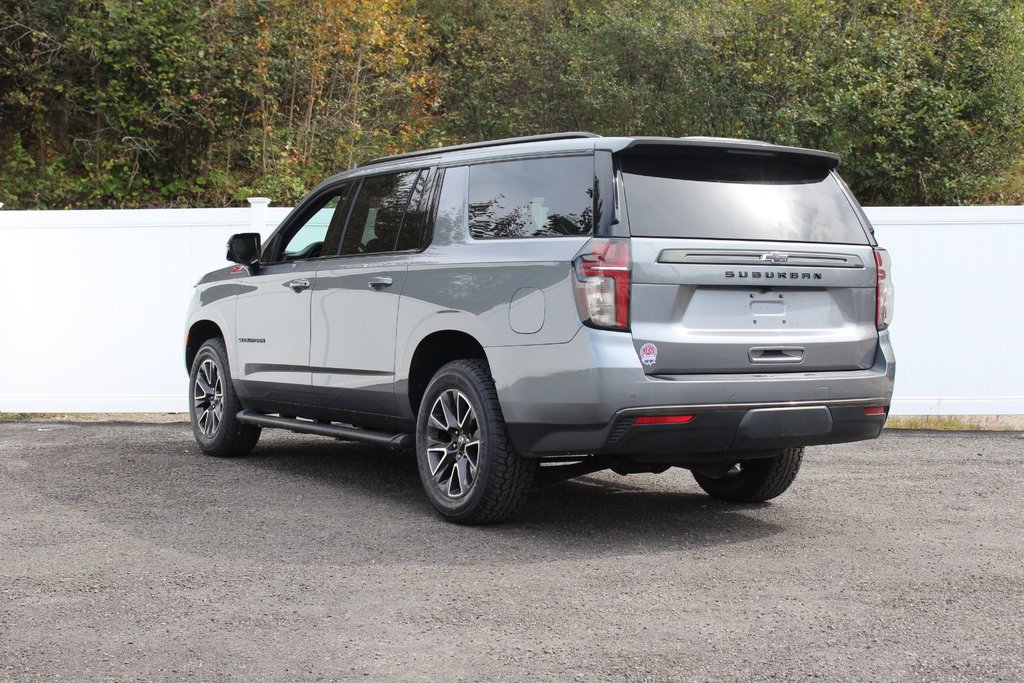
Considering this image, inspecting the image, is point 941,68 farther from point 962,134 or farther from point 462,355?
point 462,355

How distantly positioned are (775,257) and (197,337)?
519cm

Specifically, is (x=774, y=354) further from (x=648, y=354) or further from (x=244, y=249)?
(x=244, y=249)

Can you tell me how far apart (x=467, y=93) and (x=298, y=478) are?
1792 centimetres

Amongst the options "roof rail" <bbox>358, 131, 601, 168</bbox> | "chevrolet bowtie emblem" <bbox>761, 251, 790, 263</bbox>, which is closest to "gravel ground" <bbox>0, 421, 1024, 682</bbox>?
"chevrolet bowtie emblem" <bbox>761, 251, 790, 263</bbox>

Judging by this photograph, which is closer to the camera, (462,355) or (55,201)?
(462,355)

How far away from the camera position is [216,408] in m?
9.15

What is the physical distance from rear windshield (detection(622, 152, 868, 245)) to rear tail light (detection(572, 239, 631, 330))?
→ 0.64ft

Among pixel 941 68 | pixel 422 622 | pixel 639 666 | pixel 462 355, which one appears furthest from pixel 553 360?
pixel 941 68

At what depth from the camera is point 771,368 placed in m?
5.95

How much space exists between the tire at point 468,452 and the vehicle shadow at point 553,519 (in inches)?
5.8

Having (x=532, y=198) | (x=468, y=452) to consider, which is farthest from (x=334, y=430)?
(x=532, y=198)

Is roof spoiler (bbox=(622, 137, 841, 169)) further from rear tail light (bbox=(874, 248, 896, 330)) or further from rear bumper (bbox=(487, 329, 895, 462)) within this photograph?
rear bumper (bbox=(487, 329, 895, 462))

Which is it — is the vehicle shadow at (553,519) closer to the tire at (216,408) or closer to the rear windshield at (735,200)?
the tire at (216,408)

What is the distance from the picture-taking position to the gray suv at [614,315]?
5.73 metres
